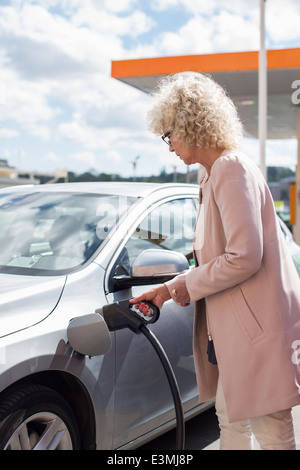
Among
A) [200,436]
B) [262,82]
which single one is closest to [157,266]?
[200,436]

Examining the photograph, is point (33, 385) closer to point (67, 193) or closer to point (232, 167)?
point (232, 167)

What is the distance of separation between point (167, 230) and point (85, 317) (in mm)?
1278

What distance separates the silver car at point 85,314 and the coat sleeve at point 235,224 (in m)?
0.48

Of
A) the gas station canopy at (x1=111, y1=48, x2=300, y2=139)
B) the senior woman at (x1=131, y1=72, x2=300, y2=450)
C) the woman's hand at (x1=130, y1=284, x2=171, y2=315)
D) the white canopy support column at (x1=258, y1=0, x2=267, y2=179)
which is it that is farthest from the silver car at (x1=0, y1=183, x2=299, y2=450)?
the gas station canopy at (x1=111, y1=48, x2=300, y2=139)

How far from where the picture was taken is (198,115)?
218cm

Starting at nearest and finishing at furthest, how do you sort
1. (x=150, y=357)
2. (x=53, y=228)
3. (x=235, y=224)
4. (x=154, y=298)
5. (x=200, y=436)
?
(x=235, y=224) → (x=154, y=298) → (x=150, y=357) → (x=53, y=228) → (x=200, y=436)

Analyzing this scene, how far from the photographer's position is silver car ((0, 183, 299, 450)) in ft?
7.43

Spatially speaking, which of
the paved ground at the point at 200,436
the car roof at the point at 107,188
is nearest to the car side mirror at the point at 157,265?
the car roof at the point at 107,188

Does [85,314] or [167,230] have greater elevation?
[167,230]

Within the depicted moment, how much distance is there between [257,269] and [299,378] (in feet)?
1.41

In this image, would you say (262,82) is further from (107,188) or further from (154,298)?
(154,298)

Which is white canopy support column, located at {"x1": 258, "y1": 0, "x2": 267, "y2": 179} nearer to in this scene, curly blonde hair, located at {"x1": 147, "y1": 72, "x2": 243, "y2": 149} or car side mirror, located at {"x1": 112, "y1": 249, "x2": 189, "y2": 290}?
car side mirror, located at {"x1": 112, "y1": 249, "x2": 189, "y2": 290}

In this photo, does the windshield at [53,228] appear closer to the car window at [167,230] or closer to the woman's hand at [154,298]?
the car window at [167,230]
